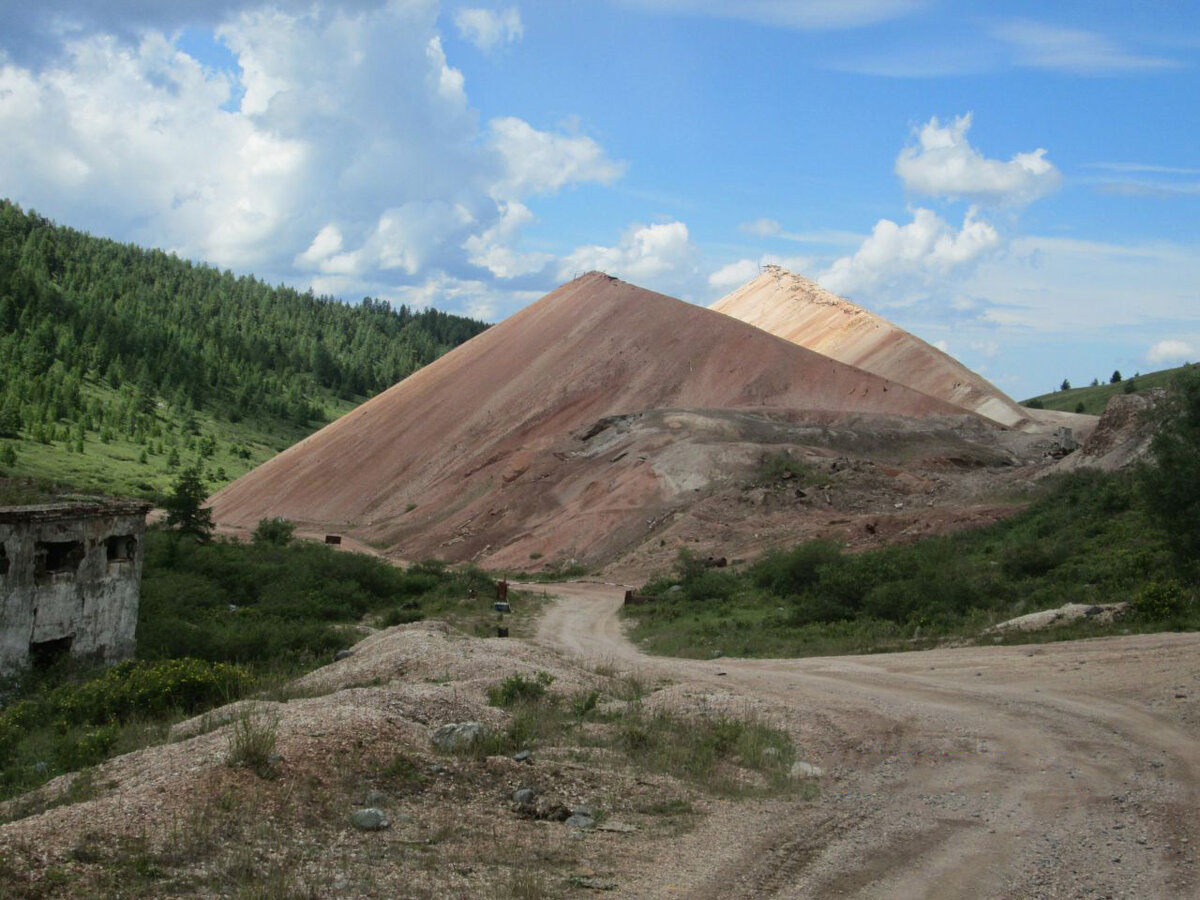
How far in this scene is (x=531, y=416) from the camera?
206ft

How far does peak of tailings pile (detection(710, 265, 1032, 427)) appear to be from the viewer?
235 ft

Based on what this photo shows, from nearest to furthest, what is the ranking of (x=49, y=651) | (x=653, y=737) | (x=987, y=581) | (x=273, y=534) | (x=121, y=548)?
(x=653, y=737) → (x=49, y=651) → (x=121, y=548) → (x=987, y=581) → (x=273, y=534)

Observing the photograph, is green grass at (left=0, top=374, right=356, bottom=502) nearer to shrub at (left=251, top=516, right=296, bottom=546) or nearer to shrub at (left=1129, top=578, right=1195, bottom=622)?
shrub at (left=251, top=516, right=296, bottom=546)

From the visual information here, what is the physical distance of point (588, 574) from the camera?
4059 centimetres

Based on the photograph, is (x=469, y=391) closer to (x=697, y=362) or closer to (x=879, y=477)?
(x=697, y=362)

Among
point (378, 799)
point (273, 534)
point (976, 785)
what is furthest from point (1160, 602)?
point (273, 534)

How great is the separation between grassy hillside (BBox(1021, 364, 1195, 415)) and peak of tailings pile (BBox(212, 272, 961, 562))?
44.1 meters

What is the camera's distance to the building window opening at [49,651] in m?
20.0

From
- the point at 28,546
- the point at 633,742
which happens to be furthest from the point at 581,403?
the point at 633,742

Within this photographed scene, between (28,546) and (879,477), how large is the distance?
34069 mm

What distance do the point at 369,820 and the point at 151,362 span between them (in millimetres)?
119684

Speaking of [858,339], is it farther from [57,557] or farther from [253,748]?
[253,748]

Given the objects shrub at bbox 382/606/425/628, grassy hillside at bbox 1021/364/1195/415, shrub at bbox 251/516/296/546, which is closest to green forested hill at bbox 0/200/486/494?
shrub at bbox 251/516/296/546

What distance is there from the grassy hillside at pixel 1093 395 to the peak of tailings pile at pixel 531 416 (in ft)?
145
